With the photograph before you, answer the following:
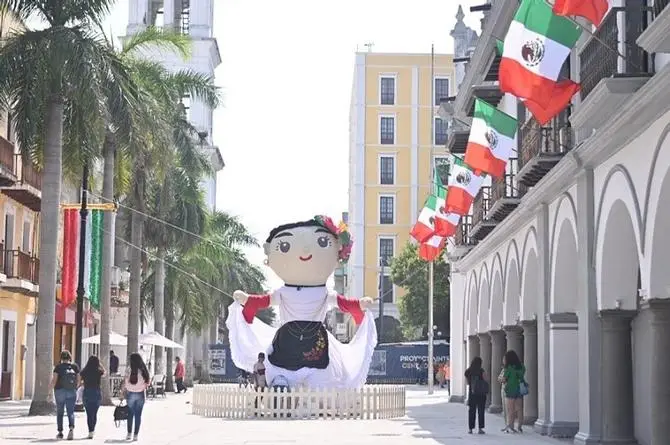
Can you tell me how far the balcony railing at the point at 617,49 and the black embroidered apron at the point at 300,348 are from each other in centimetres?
1136

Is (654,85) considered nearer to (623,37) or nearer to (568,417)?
(623,37)

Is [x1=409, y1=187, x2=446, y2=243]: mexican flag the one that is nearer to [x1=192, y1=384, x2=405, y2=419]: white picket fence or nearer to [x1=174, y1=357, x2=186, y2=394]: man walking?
[x1=192, y1=384, x2=405, y2=419]: white picket fence

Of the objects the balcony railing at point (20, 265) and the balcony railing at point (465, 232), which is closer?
the balcony railing at point (465, 232)

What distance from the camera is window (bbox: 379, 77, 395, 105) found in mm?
95000

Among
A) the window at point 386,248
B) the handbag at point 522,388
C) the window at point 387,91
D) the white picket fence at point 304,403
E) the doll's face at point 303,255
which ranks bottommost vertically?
the white picket fence at point 304,403

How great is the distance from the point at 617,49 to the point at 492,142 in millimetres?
6087

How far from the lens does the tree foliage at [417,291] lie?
77.8 meters

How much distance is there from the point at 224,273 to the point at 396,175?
2899cm

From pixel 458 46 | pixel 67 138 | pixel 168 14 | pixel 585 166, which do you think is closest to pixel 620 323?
pixel 585 166

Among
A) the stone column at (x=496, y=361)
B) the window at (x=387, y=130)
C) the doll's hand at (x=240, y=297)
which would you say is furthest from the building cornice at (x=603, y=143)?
the window at (x=387, y=130)

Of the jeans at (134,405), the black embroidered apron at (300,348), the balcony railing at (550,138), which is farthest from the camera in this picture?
Result: the black embroidered apron at (300,348)

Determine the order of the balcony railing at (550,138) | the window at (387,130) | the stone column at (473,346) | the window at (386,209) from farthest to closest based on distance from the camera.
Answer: the window at (387,130), the window at (386,209), the stone column at (473,346), the balcony railing at (550,138)

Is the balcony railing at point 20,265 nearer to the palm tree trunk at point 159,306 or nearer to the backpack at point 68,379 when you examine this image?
the palm tree trunk at point 159,306

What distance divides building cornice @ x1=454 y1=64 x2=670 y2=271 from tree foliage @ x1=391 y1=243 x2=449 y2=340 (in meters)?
48.7
